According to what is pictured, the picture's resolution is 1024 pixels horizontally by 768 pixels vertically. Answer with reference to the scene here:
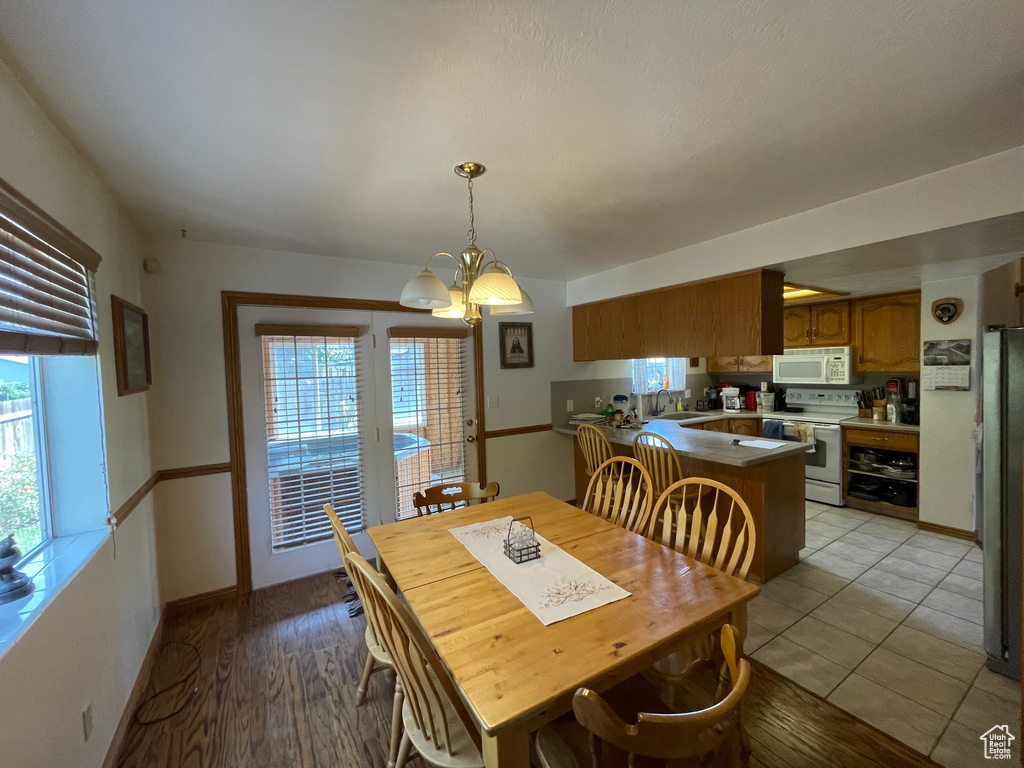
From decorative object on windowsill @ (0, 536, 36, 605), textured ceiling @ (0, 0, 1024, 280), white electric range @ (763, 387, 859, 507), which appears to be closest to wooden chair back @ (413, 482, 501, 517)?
decorative object on windowsill @ (0, 536, 36, 605)

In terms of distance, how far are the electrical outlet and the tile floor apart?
2.65 meters

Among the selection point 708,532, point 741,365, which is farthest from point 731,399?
point 708,532

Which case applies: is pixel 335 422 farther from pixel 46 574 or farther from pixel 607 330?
pixel 607 330

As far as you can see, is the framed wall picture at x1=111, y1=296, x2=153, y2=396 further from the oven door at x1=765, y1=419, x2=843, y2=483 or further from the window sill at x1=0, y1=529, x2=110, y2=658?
the oven door at x1=765, y1=419, x2=843, y2=483

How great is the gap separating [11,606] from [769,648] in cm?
288

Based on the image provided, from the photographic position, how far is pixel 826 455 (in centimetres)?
405

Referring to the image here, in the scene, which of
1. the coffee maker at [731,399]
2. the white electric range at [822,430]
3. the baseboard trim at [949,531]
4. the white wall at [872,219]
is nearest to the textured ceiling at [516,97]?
the white wall at [872,219]

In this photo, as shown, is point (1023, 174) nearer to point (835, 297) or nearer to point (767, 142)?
point (767, 142)

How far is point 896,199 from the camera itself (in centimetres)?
194

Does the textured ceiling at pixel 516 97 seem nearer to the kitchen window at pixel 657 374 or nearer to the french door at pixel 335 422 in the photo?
the french door at pixel 335 422

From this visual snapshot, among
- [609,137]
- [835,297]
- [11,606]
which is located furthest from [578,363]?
[11,606]

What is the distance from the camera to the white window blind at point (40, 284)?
3.51 ft

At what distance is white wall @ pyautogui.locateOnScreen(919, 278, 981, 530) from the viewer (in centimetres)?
318

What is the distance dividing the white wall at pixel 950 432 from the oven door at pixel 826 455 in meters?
0.58
